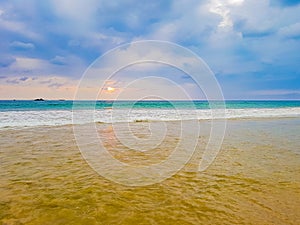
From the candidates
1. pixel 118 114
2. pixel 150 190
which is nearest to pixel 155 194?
pixel 150 190

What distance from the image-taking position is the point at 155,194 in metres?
4.87

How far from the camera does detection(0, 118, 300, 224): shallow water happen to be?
387 centimetres

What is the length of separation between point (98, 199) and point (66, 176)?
1.74 metres

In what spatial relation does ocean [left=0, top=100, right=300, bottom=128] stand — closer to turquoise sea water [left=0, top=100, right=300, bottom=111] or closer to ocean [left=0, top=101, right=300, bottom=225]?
turquoise sea water [left=0, top=100, right=300, bottom=111]

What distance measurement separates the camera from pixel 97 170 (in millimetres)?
6539

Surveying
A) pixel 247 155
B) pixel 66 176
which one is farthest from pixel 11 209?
pixel 247 155

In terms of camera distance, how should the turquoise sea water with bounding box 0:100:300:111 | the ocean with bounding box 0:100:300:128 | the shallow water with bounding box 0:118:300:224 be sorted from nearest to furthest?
the shallow water with bounding box 0:118:300:224 → the ocean with bounding box 0:100:300:128 → the turquoise sea water with bounding box 0:100:300:111

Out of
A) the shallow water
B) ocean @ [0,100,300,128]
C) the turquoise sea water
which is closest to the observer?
the shallow water

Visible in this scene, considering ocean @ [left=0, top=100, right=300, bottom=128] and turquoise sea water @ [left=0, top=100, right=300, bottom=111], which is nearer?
ocean @ [left=0, top=100, right=300, bottom=128]

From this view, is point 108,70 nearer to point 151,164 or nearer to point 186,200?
point 151,164

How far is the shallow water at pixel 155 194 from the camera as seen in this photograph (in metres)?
3.87

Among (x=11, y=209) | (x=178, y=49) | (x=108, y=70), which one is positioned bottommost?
(x=11, y=209)

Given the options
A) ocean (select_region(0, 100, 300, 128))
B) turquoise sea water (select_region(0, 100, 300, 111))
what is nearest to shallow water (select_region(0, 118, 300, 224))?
ocean (select_region(0, 100, 300, 128))

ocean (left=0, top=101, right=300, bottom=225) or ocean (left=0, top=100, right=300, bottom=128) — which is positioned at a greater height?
ocean (left=0, top=100, right=300, bottom=128)
